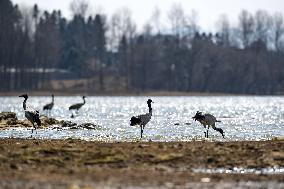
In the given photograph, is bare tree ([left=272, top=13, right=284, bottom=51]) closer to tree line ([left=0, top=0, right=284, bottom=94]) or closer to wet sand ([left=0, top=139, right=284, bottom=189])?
tree line ([left=0, top=0, right=284, bottom=94])

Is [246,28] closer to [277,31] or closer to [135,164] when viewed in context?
[277,31]

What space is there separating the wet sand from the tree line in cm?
10991

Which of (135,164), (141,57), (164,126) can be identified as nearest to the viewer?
(135,164)

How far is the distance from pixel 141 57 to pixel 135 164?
5362 inches

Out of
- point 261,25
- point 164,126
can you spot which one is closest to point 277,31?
point 261,25

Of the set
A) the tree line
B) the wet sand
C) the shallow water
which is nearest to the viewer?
the wet sand

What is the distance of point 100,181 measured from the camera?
16562 mm

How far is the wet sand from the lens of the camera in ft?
54.1

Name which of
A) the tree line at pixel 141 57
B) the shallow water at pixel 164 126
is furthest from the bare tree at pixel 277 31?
the shallow water at pixel 164 126

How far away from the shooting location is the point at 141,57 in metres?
156

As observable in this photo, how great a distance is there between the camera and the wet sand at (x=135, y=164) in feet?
54.1

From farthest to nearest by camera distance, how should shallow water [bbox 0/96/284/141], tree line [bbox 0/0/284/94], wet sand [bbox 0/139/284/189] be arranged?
tree line [bbox 0/0/284/94] → shallow water [bbox 0/96/284/141] → wet sand [bbox 0/139/284/189]

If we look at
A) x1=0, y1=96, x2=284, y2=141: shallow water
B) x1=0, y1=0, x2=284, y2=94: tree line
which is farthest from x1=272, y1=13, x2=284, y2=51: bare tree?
x1=0, y1=96, x2=284, y2=141: shallow water

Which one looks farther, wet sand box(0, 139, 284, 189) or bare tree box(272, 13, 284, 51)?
bare tree box(272, 13, 284, 51)
